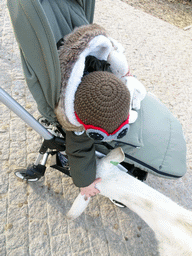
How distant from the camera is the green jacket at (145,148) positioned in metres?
1.09

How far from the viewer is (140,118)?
120 cm

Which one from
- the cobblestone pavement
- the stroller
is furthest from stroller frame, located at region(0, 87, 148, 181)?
the cobblestone pavement

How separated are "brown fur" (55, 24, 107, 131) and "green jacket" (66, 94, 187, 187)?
0.19 m

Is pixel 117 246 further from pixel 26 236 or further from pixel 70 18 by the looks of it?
pixel 70 18

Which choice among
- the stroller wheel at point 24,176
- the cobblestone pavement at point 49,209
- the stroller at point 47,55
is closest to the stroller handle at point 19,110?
the stroller at point 47,55

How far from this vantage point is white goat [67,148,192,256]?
0.82m

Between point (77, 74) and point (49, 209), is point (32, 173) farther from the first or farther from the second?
point (77, 74)

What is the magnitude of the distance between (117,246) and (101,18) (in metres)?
3.15

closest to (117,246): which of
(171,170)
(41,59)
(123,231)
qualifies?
(123,231)

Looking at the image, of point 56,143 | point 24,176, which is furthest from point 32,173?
point 56,143

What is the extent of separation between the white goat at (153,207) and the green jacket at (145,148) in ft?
0.32

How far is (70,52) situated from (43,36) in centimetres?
16

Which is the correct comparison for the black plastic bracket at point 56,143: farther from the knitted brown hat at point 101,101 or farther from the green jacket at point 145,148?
the knitted brown hat at point 101,101

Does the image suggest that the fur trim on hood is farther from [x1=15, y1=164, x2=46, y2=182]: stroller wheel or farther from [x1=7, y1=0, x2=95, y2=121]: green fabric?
[x1=15, y1=164, x2=46, y2=182]: stroller wheel
